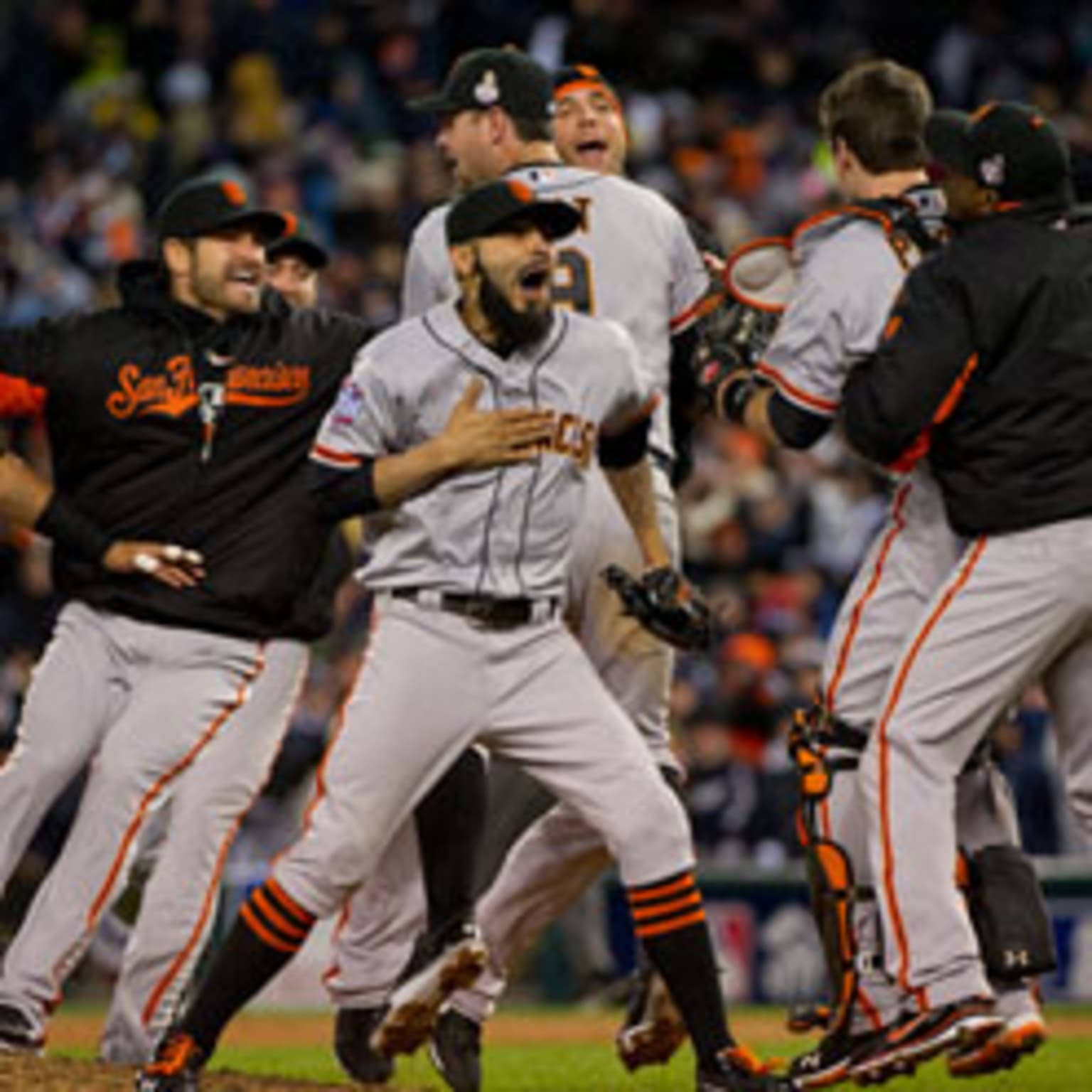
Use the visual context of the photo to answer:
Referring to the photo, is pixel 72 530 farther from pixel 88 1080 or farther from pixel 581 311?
pixel 88 1080

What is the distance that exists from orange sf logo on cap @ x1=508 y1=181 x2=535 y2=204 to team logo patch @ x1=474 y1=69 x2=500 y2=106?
2.95 feet

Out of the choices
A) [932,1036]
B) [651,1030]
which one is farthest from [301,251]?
[932,1036]

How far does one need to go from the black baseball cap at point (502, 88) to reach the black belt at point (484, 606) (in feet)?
5.06

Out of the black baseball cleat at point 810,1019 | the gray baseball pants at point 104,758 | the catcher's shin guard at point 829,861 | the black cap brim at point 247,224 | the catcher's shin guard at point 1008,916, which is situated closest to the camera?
the catcher's shin guard at point 1008,916

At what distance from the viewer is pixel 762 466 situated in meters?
15.1

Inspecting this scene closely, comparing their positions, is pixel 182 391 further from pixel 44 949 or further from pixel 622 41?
pixel 622 41

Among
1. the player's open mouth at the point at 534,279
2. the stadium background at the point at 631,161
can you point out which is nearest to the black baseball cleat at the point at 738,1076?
the player's open mouth at the point at 534,279

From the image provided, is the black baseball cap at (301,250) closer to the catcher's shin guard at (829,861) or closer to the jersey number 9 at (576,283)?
the jersey number 9 at (576,283)

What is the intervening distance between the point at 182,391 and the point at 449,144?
39.6 inches

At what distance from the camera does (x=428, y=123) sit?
18.0 metres

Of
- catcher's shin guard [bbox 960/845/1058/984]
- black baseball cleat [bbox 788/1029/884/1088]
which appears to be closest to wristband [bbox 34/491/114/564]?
black baseball cleat [bbox 788/1029/884/1088]

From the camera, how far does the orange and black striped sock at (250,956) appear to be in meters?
5.76

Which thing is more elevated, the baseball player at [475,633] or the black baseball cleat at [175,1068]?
the baseball player at [475,633]

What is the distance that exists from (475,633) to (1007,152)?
163 cm
